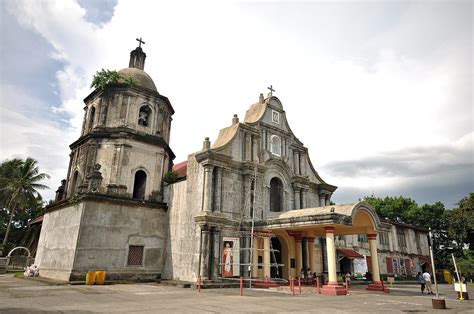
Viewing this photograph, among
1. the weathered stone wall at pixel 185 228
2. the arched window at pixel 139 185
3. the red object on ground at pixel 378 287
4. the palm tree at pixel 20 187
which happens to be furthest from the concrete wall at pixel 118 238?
the palm tree at pixel 20 187

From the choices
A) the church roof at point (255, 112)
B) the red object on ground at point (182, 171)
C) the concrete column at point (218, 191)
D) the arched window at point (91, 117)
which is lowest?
the concrete column at point (218, 191)

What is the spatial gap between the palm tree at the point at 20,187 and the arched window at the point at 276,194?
2817cm

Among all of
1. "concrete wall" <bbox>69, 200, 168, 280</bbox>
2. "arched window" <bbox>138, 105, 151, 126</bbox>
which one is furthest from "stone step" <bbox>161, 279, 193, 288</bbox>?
"arched window" <bbox>138, 105, 151, 126</bbox>

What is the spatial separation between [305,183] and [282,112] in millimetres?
5651

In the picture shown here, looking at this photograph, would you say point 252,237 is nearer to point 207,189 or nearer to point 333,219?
point 207,189

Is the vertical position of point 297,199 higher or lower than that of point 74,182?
lower

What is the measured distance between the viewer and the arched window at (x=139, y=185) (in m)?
21.9

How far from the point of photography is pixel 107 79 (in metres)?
22.5

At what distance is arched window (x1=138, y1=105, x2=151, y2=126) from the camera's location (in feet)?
75.3

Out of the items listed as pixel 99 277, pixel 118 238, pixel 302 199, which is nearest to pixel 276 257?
pixel 302 199

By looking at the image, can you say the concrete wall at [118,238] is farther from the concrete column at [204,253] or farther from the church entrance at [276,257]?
the church entrance at [276,257]

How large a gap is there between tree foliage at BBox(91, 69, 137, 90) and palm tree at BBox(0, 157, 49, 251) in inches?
797

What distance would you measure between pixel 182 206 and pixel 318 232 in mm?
8991

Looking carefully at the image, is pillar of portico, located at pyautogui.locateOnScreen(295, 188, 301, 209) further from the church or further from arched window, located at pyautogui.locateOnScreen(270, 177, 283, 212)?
arched window, located at pyautogui.locateOnScreen(270, 177, 283, 212)
